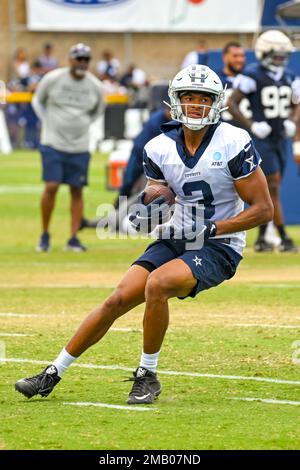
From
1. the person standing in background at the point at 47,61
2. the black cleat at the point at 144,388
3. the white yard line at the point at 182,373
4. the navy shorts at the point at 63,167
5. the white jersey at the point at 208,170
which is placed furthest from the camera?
the person standing in background at the point at 47,61

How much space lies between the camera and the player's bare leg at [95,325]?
6836mm

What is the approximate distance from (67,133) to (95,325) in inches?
298

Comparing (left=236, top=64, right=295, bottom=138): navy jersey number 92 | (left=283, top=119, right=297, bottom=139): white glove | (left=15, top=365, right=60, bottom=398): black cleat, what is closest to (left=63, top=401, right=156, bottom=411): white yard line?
(left=15, top=365, right=60, bottom=398): black cleat

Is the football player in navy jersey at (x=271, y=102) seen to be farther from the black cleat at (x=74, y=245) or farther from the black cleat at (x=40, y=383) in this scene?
A: the black cleat at (x=40, y=383)

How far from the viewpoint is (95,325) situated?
6867 millimetres

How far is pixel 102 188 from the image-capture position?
2228cm

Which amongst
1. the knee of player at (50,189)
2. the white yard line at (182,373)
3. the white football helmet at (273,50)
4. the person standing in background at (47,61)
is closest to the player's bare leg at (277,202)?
the white football helmet at (273,50)

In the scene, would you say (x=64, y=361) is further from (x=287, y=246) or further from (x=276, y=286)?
(x=287, y=246)

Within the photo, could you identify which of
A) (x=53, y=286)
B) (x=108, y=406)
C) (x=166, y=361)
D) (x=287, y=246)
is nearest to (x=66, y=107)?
(x=287, y=246)

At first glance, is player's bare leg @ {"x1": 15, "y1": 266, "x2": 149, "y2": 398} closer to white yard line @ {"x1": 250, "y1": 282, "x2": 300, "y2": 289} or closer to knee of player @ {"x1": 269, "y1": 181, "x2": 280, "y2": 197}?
white yard line @ {"x1": 250, "y1": 282, "x2": 300, "y2": 289}

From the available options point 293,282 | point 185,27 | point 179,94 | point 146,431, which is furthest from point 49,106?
point 185,27

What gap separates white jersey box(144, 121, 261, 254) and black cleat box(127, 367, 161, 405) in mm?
795

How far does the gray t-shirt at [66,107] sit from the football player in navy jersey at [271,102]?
179 cm
